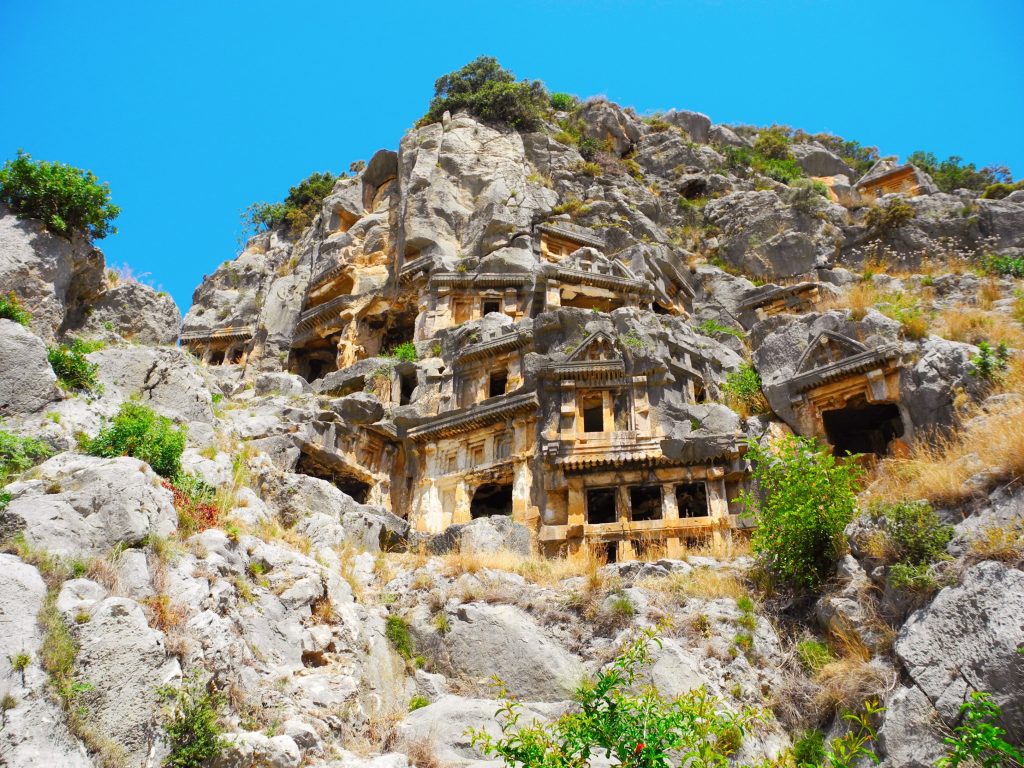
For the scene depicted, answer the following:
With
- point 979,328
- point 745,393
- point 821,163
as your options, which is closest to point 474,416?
point 745,393

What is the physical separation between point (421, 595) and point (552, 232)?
87.0 feet

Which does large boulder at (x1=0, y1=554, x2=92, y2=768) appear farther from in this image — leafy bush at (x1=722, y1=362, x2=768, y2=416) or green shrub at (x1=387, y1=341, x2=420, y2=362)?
green shrub at (x1=387, y1=341, x2=420, y2=362)

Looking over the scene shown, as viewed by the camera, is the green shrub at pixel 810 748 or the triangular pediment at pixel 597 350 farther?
the triangular pediment at pixel 597 350

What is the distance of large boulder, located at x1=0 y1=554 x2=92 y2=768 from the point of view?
745 cm

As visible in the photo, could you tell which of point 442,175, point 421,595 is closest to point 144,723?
point 421,595

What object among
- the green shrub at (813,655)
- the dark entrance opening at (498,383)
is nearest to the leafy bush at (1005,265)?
the dark entrance opening at (498,383)

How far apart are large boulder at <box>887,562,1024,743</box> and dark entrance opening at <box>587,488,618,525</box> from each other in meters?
14.3

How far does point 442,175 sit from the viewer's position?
4050 centimetres

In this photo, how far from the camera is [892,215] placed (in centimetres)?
3669

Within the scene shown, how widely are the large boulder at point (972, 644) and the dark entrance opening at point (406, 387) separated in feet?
75.7

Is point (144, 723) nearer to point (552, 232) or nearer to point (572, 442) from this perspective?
point (572, 442)

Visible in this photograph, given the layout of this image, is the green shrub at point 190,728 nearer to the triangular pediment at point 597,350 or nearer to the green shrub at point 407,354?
the triangular pediment at point 597,350

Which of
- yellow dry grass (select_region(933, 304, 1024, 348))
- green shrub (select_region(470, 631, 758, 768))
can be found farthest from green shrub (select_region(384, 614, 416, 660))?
yellow dry grass (select_region(933, 304, 1024, 348))

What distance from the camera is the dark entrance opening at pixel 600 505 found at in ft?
80.4
